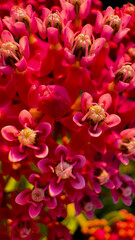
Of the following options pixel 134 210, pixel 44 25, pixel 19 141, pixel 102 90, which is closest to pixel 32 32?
pixel 44 25

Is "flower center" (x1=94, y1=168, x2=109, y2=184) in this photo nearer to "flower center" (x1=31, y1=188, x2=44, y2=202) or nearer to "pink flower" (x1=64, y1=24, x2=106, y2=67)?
"flower center" (x1=31, y1=188, x2=44, y2=202)

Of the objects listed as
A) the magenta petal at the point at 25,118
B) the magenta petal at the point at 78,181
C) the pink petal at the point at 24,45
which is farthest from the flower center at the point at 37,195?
the pink petal at the point at 24,45

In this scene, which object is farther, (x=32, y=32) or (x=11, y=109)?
(x=32, y=32)

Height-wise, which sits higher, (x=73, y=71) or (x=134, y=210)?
(x=73, y=71)

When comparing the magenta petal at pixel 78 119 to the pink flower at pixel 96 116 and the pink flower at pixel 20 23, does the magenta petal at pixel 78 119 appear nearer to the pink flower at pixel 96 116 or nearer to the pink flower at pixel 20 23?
the pink flower at pixel 96 116

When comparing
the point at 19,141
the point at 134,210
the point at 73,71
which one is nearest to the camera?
the point at 19,141

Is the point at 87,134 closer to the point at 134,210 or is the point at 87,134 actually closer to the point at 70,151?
the point at 70,151

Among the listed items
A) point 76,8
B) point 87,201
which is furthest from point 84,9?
point 87,201

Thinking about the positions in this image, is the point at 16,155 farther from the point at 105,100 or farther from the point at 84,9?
the point at 84,9

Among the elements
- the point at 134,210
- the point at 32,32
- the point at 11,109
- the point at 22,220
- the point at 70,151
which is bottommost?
the point at 134,210
